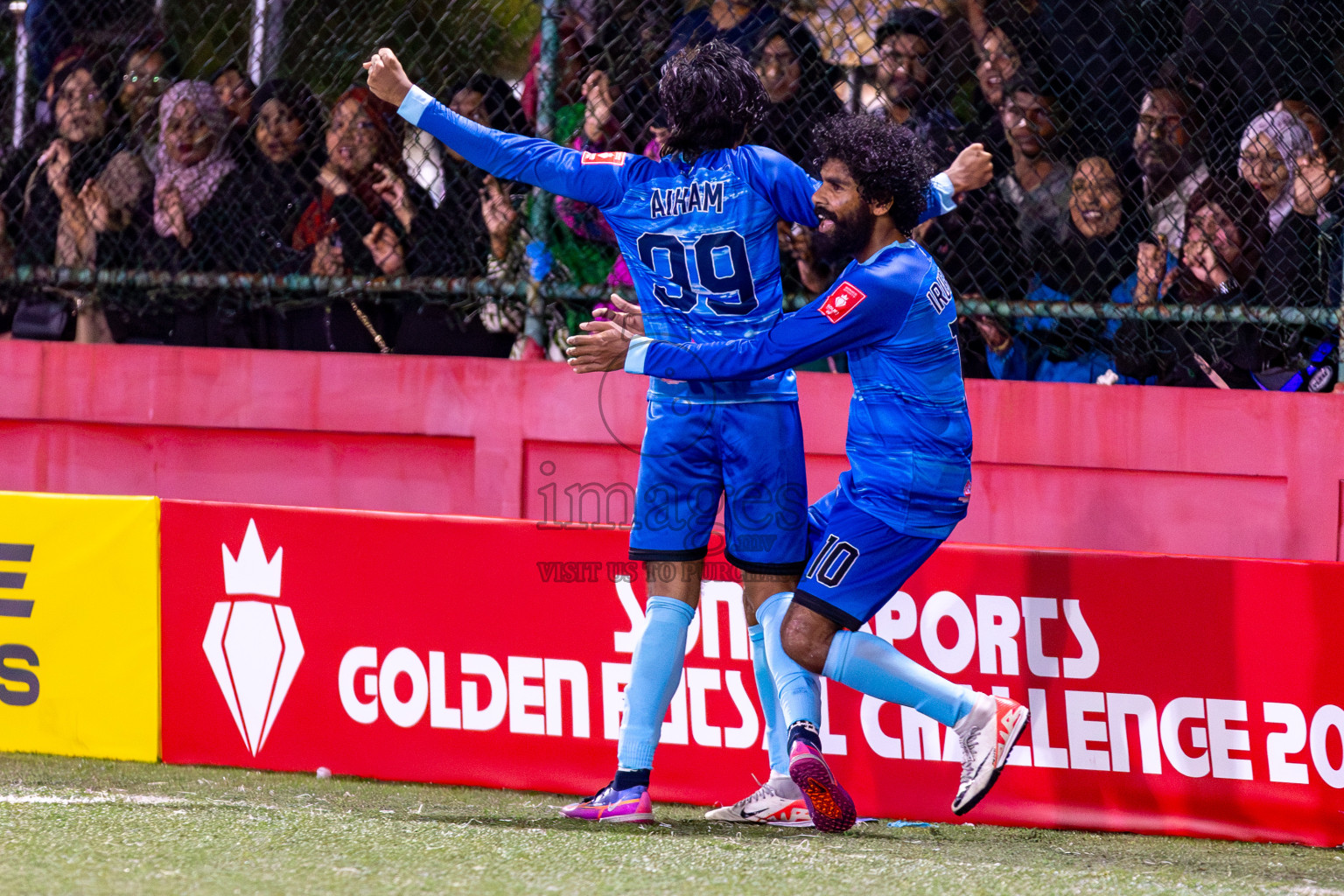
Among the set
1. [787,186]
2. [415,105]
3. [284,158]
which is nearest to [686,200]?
[787,186]

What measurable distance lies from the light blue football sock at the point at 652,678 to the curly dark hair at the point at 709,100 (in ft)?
4.01

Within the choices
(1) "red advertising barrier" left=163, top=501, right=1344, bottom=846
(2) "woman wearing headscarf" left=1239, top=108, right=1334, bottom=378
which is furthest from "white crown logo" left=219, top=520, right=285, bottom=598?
(2) "woman wearing headscarf" left=1239, top=108, right=1334, bottom=378

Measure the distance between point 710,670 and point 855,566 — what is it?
0.88 meters

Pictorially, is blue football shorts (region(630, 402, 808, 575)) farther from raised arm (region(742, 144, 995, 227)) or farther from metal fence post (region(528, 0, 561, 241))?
metal fence post (region(528, 0, 561, 241))

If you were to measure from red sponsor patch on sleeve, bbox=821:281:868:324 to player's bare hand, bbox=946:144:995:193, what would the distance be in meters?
0.61

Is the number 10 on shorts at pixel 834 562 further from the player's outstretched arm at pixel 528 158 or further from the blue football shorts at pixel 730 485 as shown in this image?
the player's outstretched arm at pixel 528 158

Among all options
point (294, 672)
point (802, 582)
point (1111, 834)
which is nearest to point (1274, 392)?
point (1111, 834)

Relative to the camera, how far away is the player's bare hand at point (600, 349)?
3.79 meters

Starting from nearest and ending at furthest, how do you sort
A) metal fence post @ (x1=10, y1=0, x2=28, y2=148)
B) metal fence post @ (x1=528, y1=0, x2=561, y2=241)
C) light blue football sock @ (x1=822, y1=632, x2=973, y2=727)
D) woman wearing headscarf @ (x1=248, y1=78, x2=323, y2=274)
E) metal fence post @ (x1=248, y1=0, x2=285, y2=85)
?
light blue football sock @ (x1=822, y1=632, x2=973, y2=727) < metal fence post @ (x1=528, y1=0, x2=561, y2=241) < woman wearing headscarf @ (x1=248, y1=78, x2=323, y2=274) < metal fence post @ (x1=248, y1=0, x2=285, y2=85) < metal fence post @ (x1=10, y1=0, x2=28, y2=148)

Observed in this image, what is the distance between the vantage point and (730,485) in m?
3.98

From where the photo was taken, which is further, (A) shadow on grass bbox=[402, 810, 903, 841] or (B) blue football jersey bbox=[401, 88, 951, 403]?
(B) blue football jersey bbox=[401, 88, 951, 403]

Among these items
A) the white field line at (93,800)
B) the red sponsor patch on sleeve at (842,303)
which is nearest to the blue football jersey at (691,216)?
the red sponsor patch on sleeve at (842,303)

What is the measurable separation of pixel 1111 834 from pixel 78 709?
3.24 m

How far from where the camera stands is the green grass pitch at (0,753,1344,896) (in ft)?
10.2
